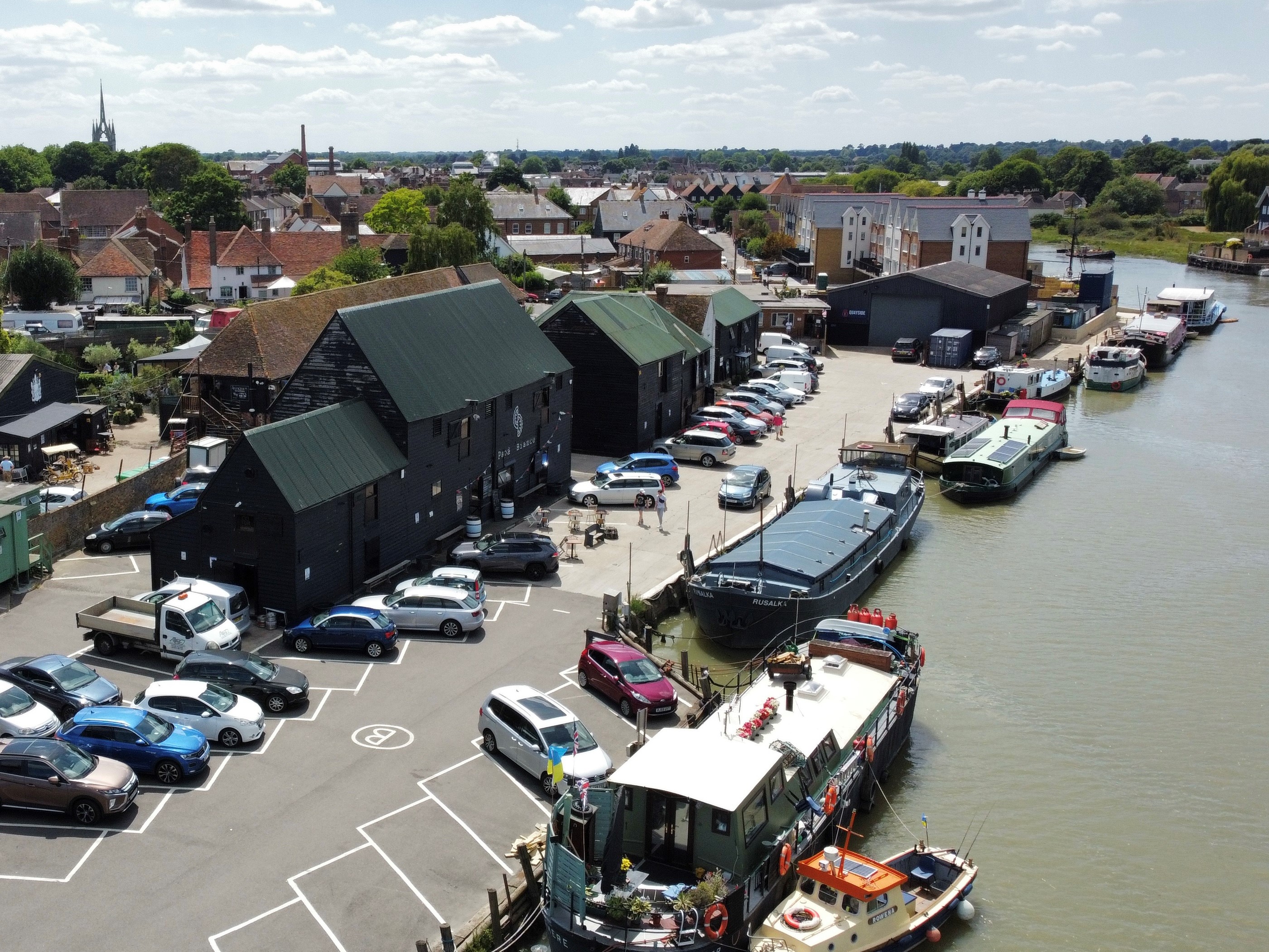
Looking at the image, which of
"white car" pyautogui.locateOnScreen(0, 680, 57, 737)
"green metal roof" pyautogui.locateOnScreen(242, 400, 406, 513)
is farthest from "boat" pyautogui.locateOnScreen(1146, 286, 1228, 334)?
"white car" pyautogui.locateOnScreen(0, 680, 57, 737)

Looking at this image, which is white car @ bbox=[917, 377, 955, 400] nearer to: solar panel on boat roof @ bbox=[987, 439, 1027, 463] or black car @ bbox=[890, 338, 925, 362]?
black car @ bbox=[890, 338, 925, 362]

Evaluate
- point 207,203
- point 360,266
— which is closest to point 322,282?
point 360,266

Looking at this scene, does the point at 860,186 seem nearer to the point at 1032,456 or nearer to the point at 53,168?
the point at 53,168

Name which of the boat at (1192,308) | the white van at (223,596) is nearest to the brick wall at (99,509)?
the white van at (223,596)

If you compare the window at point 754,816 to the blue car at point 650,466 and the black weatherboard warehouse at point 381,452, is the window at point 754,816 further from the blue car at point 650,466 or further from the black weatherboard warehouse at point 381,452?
the blue car at point 650,466

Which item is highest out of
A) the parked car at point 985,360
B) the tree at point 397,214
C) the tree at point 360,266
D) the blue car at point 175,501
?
the tree at point 397,214

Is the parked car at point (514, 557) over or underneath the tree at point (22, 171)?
underneath
